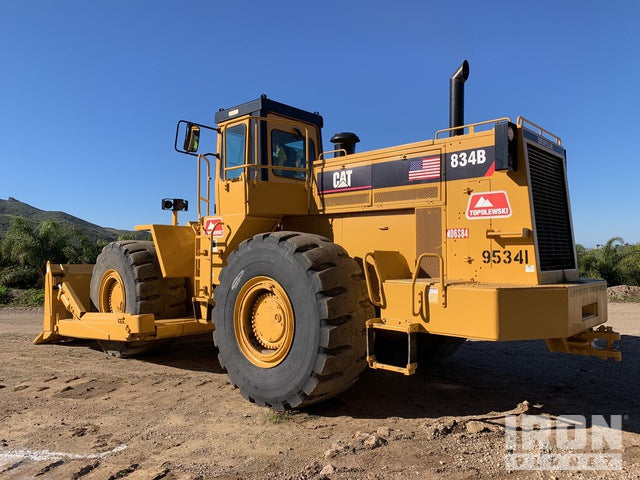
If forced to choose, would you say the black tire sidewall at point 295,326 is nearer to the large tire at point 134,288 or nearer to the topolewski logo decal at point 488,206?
the topolewski logo decal at point 488,206

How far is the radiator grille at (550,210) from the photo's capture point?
4633 millimetres

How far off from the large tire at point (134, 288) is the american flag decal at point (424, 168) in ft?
12.9

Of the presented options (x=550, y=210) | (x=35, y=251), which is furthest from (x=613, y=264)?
(x=35, y=251)

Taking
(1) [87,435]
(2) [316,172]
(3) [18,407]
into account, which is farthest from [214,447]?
(2) [316,172]

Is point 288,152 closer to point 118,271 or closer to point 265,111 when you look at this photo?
point 265,111

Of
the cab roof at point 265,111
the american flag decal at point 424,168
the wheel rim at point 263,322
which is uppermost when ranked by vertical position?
the cab roof at point 265,111

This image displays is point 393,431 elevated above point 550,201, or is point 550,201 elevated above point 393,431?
point 550,201

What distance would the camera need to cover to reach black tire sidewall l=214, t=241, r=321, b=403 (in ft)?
14.8

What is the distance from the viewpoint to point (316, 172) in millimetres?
6242

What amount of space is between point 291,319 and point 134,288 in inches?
127

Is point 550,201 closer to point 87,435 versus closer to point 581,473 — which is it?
point 581,473

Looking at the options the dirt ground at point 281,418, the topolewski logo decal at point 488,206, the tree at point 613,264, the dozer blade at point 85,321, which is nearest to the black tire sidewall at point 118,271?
the dozer blade at point 85,321

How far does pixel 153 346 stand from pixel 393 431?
14.8 ft

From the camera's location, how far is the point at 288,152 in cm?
657
